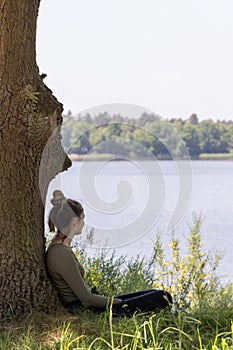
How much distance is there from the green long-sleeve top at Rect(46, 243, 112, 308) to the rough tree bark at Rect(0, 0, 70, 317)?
2.6 inches

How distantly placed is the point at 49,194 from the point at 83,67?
9804mm

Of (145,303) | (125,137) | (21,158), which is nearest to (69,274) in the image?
(145,303)

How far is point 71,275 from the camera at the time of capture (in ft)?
13.7

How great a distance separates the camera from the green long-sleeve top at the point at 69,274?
415 centimetres

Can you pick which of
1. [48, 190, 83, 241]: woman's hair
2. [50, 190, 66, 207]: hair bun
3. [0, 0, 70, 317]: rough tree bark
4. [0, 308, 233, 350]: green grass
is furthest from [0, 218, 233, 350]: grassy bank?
[50, 190, 66, 207]: hair bun

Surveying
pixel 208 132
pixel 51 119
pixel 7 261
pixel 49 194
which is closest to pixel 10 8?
pixel 51 119

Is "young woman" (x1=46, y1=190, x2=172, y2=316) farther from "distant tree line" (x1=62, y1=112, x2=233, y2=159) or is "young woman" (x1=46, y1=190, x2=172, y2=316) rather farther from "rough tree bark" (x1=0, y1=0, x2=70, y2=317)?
"distant tree line" (x1=62, y1=112, x2=233, y2=159)

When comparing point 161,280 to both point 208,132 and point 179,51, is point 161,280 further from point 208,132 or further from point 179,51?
point 179,51

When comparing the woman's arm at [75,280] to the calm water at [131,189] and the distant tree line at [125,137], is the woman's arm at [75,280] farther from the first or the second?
the distant tree line at [125,137]

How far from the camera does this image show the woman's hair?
4.26m

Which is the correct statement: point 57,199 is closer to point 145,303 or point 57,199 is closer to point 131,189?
point 131,189

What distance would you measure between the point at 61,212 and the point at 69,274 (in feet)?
1.20

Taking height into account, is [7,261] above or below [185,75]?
below

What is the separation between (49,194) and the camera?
14.5ft
